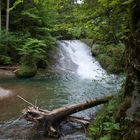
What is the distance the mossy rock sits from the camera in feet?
62.3

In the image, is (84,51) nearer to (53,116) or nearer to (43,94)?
(43,94)

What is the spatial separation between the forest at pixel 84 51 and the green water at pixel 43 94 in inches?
2.3

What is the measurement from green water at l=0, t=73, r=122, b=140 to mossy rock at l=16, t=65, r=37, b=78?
83 cm

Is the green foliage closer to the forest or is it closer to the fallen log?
the forest

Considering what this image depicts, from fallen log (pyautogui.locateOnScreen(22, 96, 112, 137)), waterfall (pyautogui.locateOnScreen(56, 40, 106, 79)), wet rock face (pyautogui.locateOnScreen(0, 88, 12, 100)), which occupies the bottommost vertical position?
wet rock face (pyautogui.locateOnScreen(0, 88, 12, 100))

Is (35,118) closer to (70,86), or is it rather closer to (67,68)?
(70,86)

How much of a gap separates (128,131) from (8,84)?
1286 centimetres

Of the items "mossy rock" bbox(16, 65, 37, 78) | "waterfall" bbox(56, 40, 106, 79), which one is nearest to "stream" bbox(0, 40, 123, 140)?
"waterfall" bbox(56, 40, 106, 79)

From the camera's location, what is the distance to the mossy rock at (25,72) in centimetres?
1900

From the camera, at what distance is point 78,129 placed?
28.2 ft

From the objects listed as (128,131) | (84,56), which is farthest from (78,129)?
(84,56)

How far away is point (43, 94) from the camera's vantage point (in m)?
14.2

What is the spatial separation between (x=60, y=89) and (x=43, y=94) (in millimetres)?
1378

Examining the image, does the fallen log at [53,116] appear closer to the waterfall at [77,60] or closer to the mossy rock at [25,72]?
the mossy rock at [25,72]
